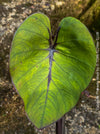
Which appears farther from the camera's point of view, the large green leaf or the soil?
the soil

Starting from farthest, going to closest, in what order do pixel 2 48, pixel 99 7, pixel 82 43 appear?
pixel 2 48, pixel 99 7, pixel 82 43

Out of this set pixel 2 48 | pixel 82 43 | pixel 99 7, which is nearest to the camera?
pixel 82 43

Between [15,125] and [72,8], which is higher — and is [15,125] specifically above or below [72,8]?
below

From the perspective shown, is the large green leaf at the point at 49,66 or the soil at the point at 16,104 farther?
the soil at the point at 16,104

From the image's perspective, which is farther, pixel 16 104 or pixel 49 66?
pixel 16 104

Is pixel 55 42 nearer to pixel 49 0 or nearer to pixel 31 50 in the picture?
pixel 31 50

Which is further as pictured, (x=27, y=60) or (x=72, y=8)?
(x=72, y=8)

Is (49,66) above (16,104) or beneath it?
above

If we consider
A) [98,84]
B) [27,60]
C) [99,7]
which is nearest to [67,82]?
[27,60]
